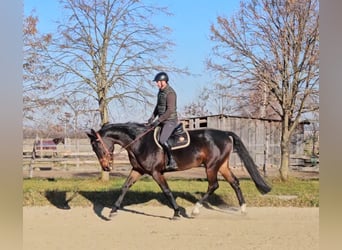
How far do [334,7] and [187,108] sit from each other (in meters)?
2.65

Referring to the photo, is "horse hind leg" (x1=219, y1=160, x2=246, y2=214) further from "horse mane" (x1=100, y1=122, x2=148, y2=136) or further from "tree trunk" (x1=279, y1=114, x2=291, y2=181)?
"tree trunk" (x1=279, y1=114, x2=291, y2=181)

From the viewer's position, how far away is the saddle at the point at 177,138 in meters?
4.58

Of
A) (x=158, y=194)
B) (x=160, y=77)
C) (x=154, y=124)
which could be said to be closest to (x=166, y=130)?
(x=154, y=124)

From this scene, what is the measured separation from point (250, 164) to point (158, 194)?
5.10 feet

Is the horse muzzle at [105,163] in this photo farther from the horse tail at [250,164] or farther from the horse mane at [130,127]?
the horse tail at [250,164]

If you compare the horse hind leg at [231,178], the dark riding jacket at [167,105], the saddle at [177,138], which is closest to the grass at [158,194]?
the horse hind leg at [231,178]

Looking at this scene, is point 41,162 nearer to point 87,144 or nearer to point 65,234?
point 87,144

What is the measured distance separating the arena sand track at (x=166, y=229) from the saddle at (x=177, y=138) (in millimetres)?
798

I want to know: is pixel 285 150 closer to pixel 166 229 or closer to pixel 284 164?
pixel 284 164

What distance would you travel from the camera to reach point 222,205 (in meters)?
5.38

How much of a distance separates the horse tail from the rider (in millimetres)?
735

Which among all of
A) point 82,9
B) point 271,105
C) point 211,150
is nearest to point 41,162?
point 82,9

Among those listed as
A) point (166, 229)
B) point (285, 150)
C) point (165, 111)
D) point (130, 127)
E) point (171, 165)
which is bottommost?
point (166, 229)

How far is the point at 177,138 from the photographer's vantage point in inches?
183
